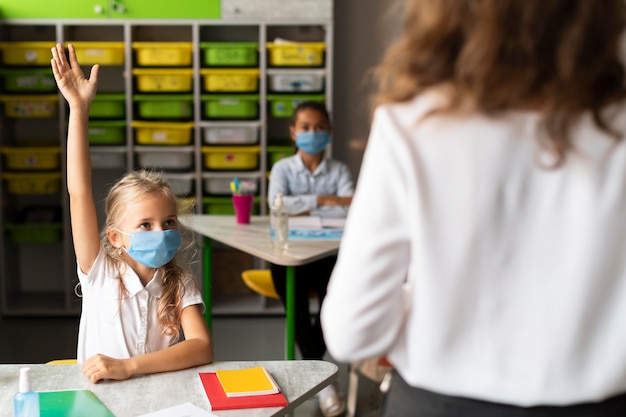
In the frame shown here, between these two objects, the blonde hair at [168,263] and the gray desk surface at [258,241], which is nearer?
the blonde hair at [168,263]

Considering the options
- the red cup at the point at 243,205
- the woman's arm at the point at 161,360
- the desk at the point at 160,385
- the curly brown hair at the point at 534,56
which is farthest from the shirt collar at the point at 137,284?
the red cup at the point at 243,205

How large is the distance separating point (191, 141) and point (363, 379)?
1889 mm

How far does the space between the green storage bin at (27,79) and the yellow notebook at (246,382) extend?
3.28 meters

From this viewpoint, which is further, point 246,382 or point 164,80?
point 164,80

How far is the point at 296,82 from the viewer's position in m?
4.45

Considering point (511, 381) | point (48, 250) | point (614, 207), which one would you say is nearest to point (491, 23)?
point (614, 207)

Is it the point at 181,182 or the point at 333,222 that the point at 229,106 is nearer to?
the point at 181,182

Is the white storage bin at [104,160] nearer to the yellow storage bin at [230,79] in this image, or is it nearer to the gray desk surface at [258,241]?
the yellow storage bin at [230,79]

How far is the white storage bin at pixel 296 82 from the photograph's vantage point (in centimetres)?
445

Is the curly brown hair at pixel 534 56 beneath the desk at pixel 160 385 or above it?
above

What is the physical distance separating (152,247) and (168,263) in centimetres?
9

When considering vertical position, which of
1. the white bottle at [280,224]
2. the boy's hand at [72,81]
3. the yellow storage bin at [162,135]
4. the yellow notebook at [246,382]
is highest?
the boy's hand at [72,81]

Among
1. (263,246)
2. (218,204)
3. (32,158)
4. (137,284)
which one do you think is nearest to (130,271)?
(137,284)

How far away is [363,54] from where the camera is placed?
492 cm
